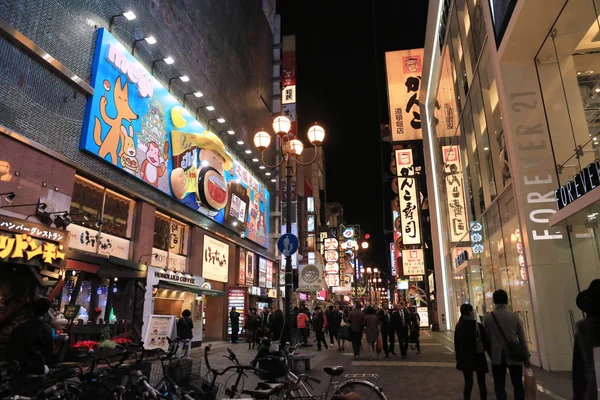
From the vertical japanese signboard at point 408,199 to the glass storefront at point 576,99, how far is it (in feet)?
69.4

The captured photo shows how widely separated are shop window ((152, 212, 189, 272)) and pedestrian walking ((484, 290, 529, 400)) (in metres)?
14.9

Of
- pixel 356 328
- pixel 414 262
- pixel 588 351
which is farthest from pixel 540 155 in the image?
pixel 414 262

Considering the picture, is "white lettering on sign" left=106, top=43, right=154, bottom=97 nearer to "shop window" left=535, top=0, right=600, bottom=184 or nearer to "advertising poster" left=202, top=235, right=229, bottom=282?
"advertising poster" left=202, top=235, right=229, bottom=282

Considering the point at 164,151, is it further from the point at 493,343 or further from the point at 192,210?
the point at 493,343

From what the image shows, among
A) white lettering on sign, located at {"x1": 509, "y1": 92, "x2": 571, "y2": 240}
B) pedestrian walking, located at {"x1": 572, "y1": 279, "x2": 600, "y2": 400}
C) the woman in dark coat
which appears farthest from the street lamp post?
pedestrian walking, located at {"x1": 572, "y1": 279, "x2": 600, "y2": 400}

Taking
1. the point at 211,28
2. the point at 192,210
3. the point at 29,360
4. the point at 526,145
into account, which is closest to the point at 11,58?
the point at 29,360

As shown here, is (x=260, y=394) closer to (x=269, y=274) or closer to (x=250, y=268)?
(x=250, y=268)

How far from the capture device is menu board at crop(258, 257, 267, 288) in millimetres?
32006

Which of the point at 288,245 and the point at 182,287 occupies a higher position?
the point at 288,245

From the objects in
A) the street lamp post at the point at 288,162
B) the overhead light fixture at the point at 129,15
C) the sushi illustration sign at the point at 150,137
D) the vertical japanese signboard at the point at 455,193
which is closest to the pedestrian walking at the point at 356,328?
the street lamp post at the point at 288,162

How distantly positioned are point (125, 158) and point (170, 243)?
17.7 ft

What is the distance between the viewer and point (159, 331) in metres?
9.82

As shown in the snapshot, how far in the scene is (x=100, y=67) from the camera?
1452 cm

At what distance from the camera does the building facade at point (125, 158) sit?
11.2m
